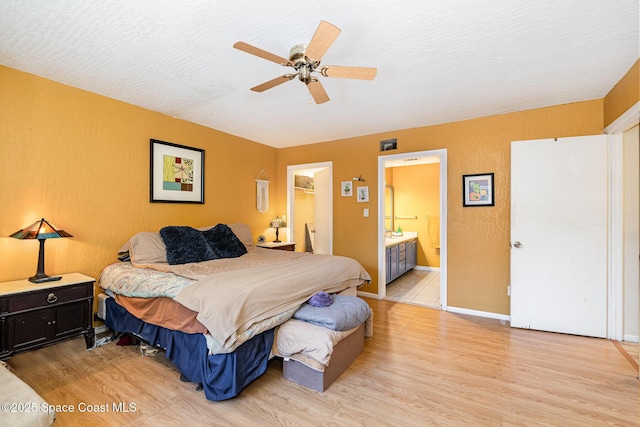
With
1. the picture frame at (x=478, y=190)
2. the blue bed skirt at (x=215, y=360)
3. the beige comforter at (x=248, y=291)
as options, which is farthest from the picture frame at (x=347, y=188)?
the blue bed skirt at (x=215, y=360)

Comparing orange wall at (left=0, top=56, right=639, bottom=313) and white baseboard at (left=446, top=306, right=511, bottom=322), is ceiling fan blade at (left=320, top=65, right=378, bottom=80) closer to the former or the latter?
orange wall at (left=0, top=56, right=639, bottom=313)

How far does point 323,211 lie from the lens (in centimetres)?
519

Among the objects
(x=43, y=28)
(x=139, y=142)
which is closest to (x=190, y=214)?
(x=139, y=142)

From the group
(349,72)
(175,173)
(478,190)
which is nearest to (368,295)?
(478,190)

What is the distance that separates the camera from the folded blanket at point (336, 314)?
2.18 m

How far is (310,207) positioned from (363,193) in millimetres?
1880

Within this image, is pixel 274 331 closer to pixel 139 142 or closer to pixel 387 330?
pixel 387 330

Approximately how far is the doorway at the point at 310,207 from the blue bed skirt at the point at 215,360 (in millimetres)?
2795

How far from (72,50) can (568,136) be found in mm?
4725

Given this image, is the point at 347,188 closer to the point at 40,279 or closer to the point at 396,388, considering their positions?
the point at 396,388

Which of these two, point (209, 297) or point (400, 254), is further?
point (400, 254)

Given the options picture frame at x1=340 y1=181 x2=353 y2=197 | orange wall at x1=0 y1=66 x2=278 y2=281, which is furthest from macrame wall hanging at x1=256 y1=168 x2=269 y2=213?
picture frame at x1=340 y1=181 x2=353 y2=197

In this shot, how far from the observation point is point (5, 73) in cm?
242

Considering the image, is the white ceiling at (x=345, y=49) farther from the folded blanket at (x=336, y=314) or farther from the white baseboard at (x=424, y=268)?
the white baseboard at (x=424, y=268)
